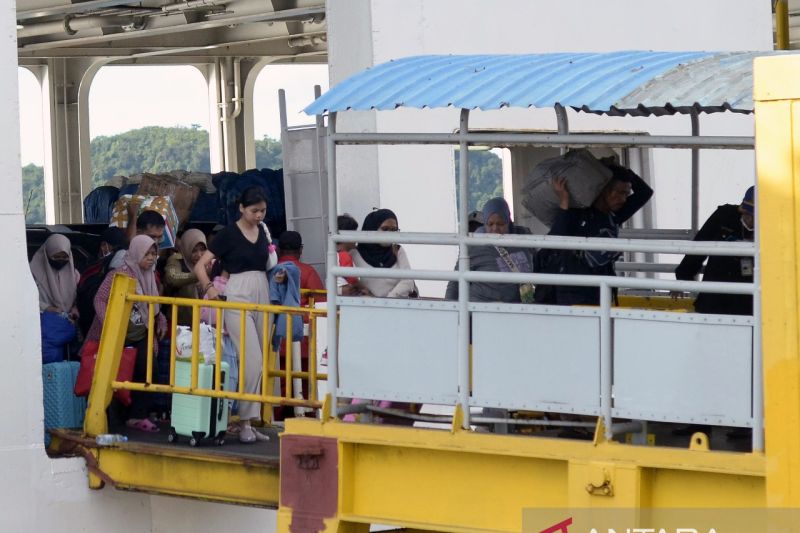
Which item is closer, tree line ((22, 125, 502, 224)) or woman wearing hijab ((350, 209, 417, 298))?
woman wearing hijab ((350, 209, 417, 298))

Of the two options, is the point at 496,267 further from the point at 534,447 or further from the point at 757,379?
the point at 757,379

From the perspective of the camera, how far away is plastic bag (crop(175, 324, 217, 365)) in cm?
901

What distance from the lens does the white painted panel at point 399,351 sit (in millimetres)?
7207

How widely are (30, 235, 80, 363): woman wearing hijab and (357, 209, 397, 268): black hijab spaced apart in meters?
2.10

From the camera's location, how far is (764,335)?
6.23 m

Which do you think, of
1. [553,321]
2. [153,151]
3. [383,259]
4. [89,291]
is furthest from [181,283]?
[153,151]

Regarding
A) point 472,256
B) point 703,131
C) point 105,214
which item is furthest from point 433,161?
point 105,214

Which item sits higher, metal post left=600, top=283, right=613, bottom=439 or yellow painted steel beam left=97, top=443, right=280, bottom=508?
metal post left=600, top=283, right=613, bottom=439

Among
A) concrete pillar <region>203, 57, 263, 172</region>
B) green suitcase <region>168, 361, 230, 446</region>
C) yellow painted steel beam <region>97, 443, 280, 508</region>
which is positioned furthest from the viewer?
concrete pillar <region>203, 57, 263, 172</region>

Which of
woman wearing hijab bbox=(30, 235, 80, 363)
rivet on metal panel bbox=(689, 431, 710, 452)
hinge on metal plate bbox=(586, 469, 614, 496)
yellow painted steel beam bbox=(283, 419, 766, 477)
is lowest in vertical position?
hinge on metal plate bbox=(586, 469, 614, 496)

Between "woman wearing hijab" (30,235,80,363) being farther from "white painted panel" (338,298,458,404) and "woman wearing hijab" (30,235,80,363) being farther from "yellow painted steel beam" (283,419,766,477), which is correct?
"white painted panel" (338,298,458,404)

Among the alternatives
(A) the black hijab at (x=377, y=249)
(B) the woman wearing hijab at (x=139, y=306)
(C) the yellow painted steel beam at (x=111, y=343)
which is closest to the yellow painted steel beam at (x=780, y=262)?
(A) the black hijab at (x=377, y=249)

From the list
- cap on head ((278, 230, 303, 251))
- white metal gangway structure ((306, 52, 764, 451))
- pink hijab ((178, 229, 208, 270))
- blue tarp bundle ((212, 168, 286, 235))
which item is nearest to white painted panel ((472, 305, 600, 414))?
white metal gangway structure ((306, 52, 764, 451))

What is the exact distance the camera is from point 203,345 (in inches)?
356
